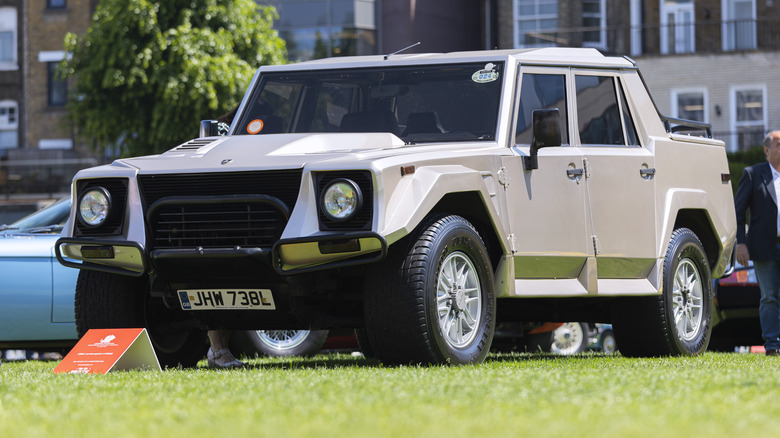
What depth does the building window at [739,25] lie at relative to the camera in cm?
3772

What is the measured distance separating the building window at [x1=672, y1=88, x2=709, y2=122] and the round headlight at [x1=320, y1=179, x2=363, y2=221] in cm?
3197

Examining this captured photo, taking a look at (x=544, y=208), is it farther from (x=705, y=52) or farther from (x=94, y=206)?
(x=705, y=52)

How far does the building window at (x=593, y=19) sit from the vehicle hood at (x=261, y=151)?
31.9m

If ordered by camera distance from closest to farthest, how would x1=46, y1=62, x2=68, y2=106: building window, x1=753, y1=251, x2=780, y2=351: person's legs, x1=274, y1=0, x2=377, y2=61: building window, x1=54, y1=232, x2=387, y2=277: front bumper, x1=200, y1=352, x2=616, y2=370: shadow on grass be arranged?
1. x1=54, y1=232, x2=387, y2=277: front bumper
2. x1=200, y1=352, x2=616, y2=370: shadow on grass
3. x1=753, y1=251, x2=780, y2=351: person's legs
4. x1=274, y1=0, x2=377, y2=61: building window
5. x1=46, y1=62, x2=68, y2=106: building window

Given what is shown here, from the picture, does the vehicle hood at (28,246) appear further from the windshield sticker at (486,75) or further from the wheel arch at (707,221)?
the wheel arch at (707,221)

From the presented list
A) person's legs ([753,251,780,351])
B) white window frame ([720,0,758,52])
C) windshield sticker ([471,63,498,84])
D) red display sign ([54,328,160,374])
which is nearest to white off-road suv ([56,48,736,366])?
windshield sticker ([471,63,498,84])

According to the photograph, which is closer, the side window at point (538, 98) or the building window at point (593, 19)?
the side window at point (538, 98)

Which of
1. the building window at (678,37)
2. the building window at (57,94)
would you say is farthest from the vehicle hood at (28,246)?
the building window at (57,94)

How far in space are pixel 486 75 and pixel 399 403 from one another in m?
3.86

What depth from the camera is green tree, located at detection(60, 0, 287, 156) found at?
3116cm

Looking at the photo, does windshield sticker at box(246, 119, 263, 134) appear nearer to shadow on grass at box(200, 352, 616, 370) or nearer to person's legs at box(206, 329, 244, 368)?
person's legs at box(206, 329, 244, 368)

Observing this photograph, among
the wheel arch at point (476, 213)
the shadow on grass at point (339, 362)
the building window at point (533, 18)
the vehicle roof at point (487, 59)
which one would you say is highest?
the building window at point (533, 18)

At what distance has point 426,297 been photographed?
7.04 m

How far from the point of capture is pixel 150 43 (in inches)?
1237
